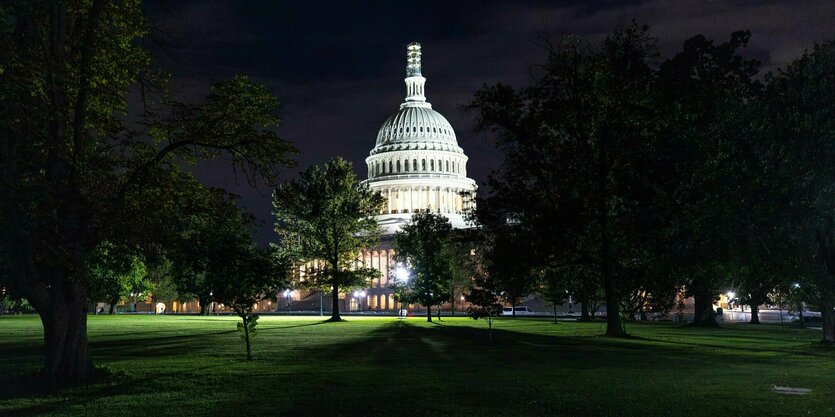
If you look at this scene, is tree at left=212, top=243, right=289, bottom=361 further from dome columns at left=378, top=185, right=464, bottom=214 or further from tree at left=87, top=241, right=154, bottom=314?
dome columns at left=378, top=185, right=464, bottom=214

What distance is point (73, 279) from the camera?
1969 cm

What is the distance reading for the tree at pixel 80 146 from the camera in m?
18.0

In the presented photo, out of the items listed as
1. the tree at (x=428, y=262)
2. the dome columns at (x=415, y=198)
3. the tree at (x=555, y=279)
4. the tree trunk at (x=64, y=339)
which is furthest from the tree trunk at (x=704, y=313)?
the dome columns at (x=415, y=198)

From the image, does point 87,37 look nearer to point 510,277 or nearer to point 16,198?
point 16,198

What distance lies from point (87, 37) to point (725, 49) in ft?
169

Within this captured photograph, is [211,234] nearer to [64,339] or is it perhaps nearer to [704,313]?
[64,339]

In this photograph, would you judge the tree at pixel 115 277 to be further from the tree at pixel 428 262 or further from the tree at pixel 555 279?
the tree at pixel 555 279

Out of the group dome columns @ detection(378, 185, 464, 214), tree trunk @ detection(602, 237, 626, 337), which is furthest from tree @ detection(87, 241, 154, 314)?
dome columns @ detection(378, 185, 464, 214)

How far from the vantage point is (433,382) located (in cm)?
1925

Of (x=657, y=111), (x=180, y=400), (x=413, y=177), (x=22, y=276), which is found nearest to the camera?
(x=180, y=400)

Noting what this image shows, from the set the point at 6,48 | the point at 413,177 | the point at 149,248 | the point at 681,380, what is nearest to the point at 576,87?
the point at 681,380

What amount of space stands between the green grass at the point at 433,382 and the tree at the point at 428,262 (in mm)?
40566

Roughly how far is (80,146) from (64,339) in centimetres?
502

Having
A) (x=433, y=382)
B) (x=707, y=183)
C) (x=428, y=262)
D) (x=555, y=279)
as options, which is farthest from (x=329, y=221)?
(x=433, y=382)
